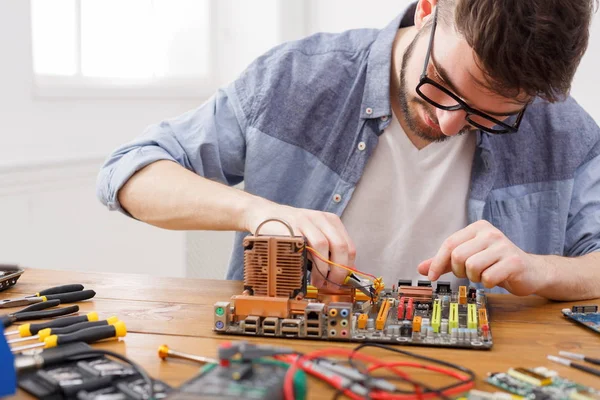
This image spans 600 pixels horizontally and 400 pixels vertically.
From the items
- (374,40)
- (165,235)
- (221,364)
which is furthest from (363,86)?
(165,235)

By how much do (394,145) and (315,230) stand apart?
609mm

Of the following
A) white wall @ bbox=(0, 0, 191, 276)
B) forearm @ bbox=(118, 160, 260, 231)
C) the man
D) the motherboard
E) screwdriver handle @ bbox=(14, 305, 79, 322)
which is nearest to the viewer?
the motherboard

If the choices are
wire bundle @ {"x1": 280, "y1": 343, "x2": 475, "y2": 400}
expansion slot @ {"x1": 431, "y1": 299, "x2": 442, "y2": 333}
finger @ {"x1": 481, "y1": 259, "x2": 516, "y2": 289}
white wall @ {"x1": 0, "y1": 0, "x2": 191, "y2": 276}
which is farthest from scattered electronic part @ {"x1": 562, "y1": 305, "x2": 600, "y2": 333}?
white wall @ {"x1": 0, "y1": 0, "x2": 191, "y2": 276}

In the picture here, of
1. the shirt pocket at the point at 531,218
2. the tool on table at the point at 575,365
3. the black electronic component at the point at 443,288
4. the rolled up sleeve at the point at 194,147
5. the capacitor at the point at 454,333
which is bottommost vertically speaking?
the tool on table at the point at 575,365

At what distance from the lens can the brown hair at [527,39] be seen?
3.89ft

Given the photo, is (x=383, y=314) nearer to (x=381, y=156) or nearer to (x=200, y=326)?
(x=200, y=326)

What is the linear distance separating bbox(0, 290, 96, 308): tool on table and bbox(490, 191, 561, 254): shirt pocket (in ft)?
3.12

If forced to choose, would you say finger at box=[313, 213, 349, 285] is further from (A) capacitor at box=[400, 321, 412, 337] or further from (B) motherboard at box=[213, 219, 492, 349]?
(A) capacitor at box=[400, 321, 412, 337]

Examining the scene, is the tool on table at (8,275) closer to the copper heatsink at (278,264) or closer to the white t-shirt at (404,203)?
the copper heatsink at (278,264)

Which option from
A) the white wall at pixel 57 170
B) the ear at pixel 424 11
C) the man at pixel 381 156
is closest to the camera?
the ear at pixel 424 11

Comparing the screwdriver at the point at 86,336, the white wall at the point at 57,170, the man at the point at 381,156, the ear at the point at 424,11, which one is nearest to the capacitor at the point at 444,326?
the screwdriver at the point at 86,336

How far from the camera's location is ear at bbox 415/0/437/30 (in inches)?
59.2

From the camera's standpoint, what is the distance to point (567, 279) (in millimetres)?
1324

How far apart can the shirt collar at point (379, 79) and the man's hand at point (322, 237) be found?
21.0 inches
